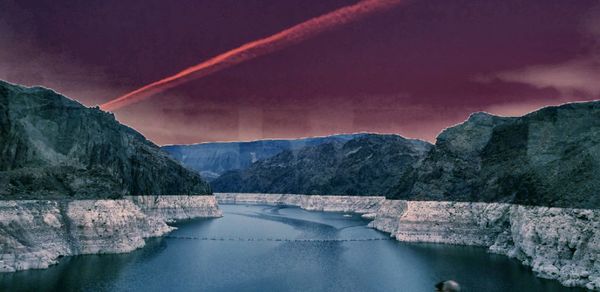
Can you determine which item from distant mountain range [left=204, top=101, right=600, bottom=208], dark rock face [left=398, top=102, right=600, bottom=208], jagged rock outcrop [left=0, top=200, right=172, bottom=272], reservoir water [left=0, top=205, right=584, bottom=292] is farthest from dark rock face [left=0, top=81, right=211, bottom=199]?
dark rock face [left=398, top=102, right=600, bottom=208]

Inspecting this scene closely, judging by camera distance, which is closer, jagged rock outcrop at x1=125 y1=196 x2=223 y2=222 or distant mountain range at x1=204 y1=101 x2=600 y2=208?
distant mountain range at x1=204 y1=101 x2=600 y2=208

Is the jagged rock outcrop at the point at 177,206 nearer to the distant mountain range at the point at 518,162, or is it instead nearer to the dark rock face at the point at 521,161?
the distant mountain range at the point at 518,162

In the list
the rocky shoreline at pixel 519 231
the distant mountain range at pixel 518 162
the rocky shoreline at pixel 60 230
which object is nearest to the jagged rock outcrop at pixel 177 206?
the rocky shoreline at pixel 60 230

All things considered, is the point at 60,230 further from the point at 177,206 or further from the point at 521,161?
the point at 177,206

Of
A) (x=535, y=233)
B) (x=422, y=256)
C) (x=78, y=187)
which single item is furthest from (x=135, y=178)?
(x=535, y=233)

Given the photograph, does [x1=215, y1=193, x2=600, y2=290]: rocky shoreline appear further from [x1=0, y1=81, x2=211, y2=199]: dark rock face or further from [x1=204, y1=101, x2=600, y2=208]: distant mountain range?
[x1=0, y1=81, x2=211, y2=199]: dark rock face

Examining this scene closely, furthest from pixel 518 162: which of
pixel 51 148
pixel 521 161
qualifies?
pixel 51 148
